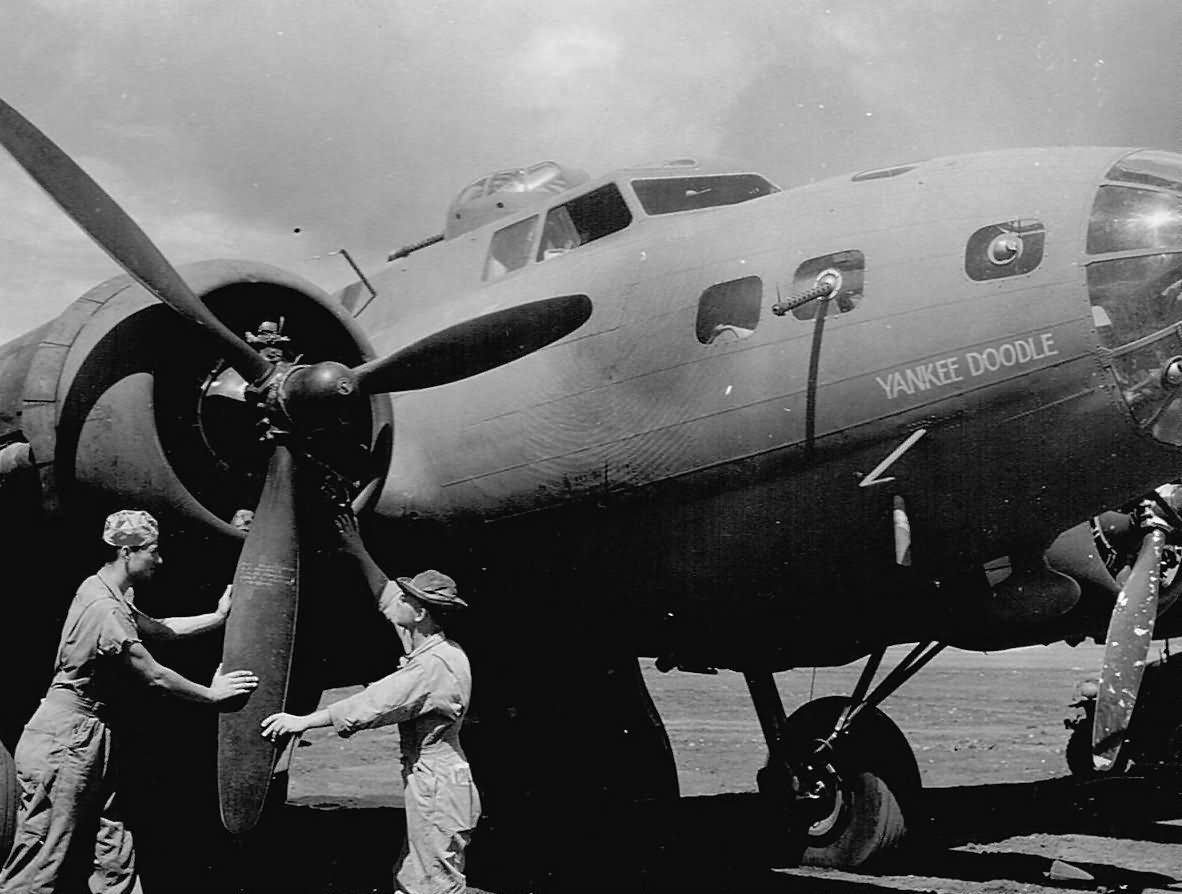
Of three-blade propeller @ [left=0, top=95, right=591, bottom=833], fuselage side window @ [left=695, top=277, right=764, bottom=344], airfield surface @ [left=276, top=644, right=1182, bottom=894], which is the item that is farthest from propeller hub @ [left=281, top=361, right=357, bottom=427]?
airfield surface @ [left=276, top=644, right=1182, bottom=894]

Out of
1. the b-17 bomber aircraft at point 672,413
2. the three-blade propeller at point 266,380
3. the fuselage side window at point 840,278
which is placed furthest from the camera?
the three-blade propeller at point 266,380

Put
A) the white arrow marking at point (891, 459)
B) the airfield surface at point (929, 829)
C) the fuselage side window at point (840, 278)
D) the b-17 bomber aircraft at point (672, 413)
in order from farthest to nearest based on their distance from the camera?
the airfield surface at point (929, 829) < the fuselage side window at point (840, 278) < the white arrow marking at point (891, 459) < the b-17 bomber aircraft at point (672, 413)

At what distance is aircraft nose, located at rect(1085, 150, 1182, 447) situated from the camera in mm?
5355

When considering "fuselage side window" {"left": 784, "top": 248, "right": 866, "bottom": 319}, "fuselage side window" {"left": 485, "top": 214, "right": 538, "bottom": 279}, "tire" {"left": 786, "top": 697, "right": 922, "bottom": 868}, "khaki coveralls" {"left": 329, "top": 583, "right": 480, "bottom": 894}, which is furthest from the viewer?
"tire" {"left": 786, "top": 697, "right": 922, "bottom": 868}

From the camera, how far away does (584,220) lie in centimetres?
737

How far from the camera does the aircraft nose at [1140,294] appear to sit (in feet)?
17.6

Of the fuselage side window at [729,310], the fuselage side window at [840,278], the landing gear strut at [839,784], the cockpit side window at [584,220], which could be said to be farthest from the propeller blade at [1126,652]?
the cockpit side window at [584,220]

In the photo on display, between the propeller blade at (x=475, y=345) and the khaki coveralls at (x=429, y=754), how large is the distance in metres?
1.66

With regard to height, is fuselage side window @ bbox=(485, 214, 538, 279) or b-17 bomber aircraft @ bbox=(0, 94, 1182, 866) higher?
fuselage side window @ bbox=(485, 214, 538, 279)

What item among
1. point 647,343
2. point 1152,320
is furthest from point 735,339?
point 1152,320

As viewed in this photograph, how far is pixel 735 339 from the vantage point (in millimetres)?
6051

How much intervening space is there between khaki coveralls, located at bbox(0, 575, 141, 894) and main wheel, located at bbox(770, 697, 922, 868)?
5356 millimetres

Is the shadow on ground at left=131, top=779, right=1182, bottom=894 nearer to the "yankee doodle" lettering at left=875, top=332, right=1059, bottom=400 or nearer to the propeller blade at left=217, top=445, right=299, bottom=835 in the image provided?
the propeller blade at left=217, top=445, right=299, bottom=835

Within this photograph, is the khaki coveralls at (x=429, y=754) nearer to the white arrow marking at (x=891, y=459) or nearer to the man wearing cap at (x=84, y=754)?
the man wearing cap at (x=84, y=754)
